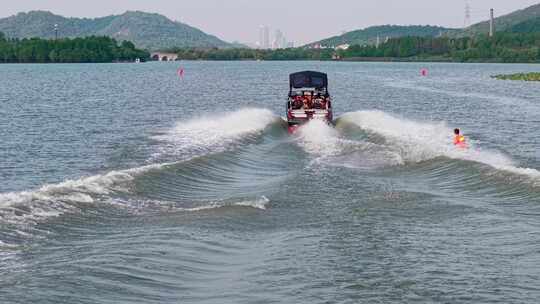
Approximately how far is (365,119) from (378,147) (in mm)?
19076

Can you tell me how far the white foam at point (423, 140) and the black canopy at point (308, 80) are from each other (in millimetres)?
2753

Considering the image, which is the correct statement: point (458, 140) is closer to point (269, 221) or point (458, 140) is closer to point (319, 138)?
point (319, 138)

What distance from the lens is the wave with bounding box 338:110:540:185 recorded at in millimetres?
31844

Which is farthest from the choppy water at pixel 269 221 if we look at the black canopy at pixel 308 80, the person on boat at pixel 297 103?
the black canopy at pixel 308 80

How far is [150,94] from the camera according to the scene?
314 ft

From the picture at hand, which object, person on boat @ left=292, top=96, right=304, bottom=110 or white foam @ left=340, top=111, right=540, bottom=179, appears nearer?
white foam @ left=340, top=111, right=540, bottom=179

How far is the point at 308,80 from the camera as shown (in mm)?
55969

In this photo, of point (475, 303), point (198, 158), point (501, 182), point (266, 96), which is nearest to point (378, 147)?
point (198, 158)

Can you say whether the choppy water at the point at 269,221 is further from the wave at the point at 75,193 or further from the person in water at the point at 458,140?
the person in water at the point at 458,140

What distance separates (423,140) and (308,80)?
16.0 meters

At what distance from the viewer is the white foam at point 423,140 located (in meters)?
32.2

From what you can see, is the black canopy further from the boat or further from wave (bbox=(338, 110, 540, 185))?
wave (bbox=(338, 110, 540, 185))

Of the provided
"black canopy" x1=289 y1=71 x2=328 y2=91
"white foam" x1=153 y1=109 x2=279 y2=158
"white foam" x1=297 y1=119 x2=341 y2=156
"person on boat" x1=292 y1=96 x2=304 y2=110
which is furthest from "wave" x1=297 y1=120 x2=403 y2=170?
"black canopy" x1=289 y1=71 x2=328 y2=91

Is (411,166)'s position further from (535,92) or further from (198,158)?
(535,92)
